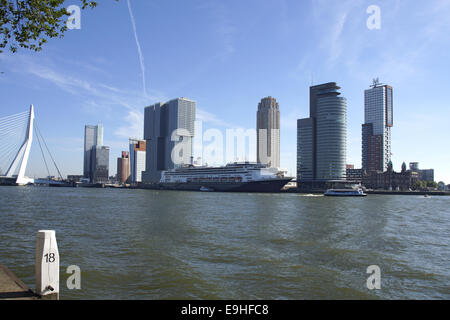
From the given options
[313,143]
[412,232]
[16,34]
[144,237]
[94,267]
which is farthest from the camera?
[313,143]

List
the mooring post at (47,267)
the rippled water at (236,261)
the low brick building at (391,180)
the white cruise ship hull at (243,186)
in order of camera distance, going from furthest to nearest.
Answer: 1. the low brick building at (391,180)
2. the white cruise ship hull at (243,186)
3. the rippled water at (236,261)
4. the mooring post at (47,267)

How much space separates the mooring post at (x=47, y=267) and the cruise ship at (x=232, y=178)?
103126 mm

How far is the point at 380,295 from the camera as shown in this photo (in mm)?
9852

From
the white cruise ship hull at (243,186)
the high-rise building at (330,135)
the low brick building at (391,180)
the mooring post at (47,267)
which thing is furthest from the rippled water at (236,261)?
the low brick building at (391,180)

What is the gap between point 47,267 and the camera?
6059 mm

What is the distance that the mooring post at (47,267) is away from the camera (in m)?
5.99

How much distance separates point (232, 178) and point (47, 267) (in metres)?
112

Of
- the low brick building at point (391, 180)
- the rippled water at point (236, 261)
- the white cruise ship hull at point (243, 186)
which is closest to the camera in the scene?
the rippled water at point (236, 261)
